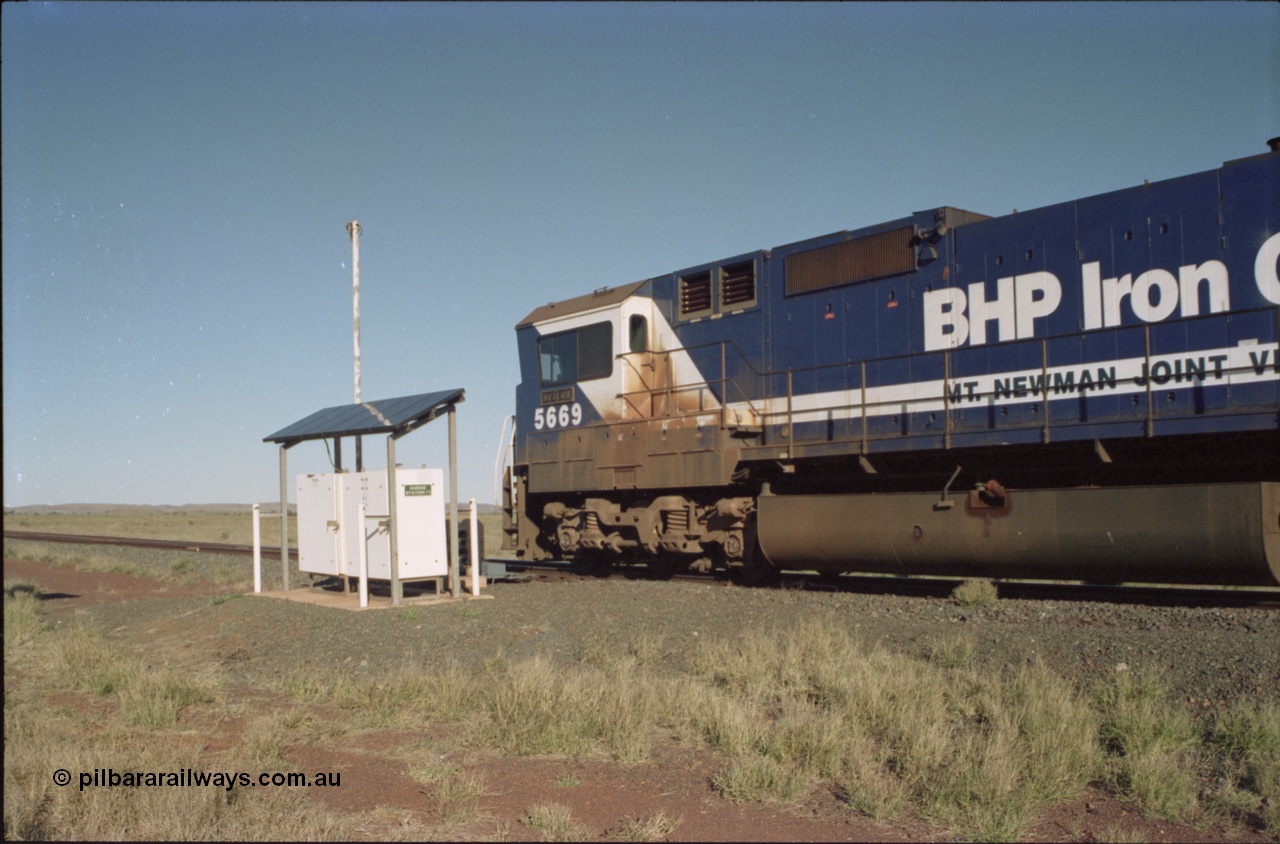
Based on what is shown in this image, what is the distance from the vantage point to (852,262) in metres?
14.1

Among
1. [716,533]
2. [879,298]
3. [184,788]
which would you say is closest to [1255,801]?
[184,788]

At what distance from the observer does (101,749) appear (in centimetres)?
645

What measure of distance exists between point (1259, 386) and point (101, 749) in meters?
10.4

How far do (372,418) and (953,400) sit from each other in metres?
7.75

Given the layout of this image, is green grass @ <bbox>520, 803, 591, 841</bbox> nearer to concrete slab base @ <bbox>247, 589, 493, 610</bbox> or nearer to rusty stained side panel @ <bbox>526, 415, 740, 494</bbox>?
concrete slab base @ <bbox>247, 589, 493, 610</bbox>

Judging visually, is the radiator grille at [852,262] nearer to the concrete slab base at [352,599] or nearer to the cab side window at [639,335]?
the cab side window at [639,335]

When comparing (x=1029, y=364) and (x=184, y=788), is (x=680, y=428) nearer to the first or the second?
(x=1029, y=364)

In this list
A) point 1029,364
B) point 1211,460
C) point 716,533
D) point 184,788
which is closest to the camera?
point 184,788

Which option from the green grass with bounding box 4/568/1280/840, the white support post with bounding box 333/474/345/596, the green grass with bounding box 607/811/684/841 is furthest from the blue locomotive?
the green grass with bounding box 607/811/684/841

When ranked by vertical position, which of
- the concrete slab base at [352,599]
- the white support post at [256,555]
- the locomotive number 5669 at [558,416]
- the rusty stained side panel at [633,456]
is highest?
the locomotive number 5669 at [558,416]

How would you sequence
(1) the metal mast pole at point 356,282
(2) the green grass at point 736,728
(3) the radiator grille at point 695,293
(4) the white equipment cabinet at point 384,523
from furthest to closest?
(1) the metal mast pole at point 356,282, (3) the radiator grille at point 695,293, (4) the white equipment cabinet at point 384,523, (2) the green grass at point 736,728

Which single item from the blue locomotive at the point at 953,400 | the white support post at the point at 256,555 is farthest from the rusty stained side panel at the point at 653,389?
the white support post at the point at 256,555

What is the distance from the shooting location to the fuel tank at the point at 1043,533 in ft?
32.3

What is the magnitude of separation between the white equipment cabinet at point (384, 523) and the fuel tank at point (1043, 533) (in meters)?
4.44
